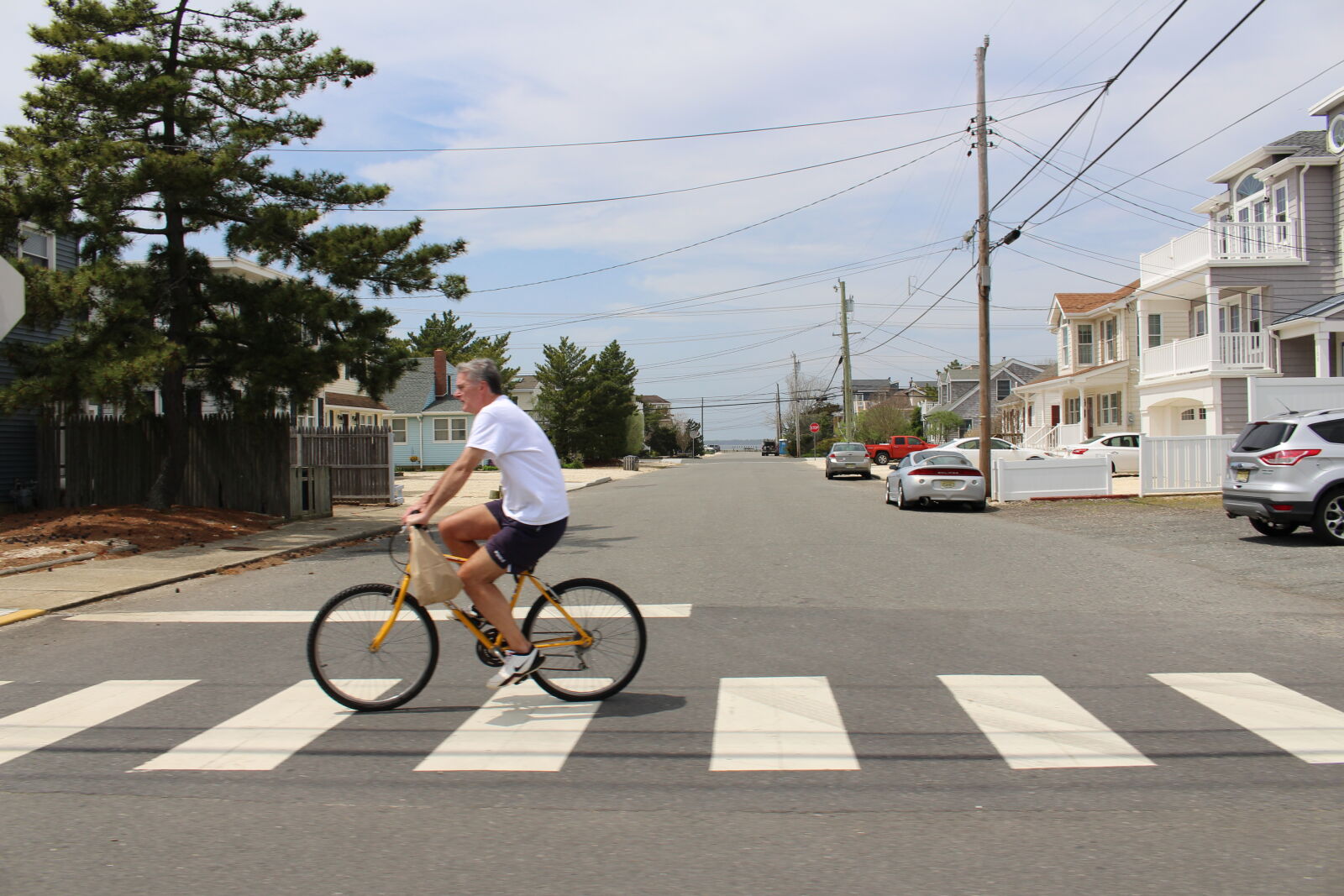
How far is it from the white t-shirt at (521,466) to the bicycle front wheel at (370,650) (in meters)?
0.92

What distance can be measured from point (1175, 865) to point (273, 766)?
402 centimetres

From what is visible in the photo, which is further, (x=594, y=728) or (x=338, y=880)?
(x=594, y=728)

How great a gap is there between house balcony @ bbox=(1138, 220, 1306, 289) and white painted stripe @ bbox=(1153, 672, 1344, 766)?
2575 centimetres

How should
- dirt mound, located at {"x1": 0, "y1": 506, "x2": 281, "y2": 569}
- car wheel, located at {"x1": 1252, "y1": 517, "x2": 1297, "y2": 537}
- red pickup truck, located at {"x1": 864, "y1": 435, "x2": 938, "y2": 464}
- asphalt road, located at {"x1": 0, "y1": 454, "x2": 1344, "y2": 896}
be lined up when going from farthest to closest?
red pickup truck, located at {"x1": 864, "y1": 435, "x2": 938, "y2": 464}
car wheel, located at {"x1": 1252, "y1": 517, "x2": 1297, "y2": 537}
dirt mound, located at {"x1": 0, "y1": 506, "x2": 281, "y2": 569}
asphalt road, located at {"x1": 0, "y1": 454, "x2": 1344, "y2": 896}

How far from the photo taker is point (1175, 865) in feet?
12.5

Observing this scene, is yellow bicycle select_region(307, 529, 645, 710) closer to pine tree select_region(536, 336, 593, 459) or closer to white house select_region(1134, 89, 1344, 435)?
white house select_region(1134, 89, 1344, 435)

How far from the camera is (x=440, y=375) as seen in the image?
2140 inches

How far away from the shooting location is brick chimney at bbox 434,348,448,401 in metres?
53.6

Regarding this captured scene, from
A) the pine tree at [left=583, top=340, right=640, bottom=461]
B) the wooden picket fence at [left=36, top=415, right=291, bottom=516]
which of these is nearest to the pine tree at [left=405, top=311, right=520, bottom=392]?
the pine tree at [left=583, top=340, right=640, bottom=461]

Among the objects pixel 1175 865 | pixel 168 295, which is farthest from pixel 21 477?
pixel 1175 865

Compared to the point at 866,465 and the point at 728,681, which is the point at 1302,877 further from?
the point at 866,465

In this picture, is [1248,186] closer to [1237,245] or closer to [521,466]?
[1237,245]

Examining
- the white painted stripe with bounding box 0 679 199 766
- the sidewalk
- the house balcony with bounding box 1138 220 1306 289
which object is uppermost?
the house balcony with bounding box 1138 220 1306 289

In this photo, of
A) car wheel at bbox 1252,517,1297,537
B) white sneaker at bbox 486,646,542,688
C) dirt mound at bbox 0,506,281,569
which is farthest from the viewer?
car wheel at bbox 1252,517,1297,537
